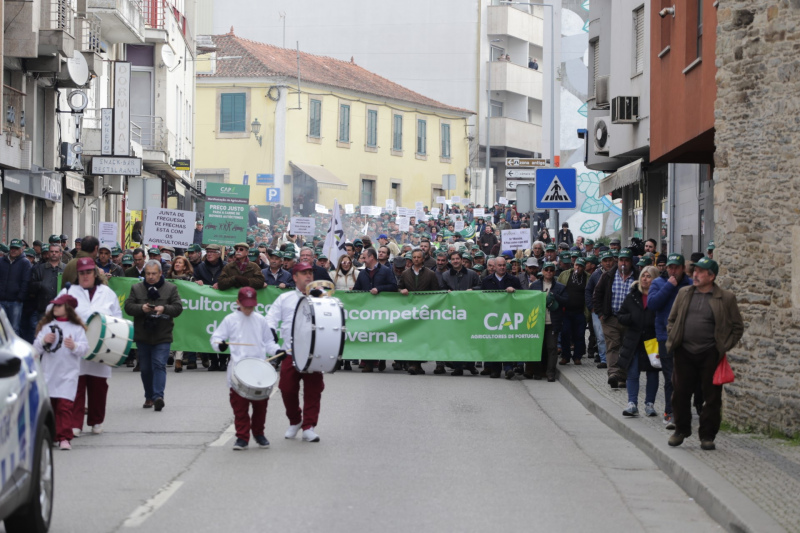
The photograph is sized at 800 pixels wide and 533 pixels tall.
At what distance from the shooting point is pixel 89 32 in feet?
112

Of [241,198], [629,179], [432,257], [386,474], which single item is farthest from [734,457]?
[241,198]

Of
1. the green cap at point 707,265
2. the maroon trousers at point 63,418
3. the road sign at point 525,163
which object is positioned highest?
the road sign at point 525,163

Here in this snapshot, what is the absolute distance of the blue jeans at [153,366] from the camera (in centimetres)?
1455

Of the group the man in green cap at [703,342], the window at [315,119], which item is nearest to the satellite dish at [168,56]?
the window at [315,119]

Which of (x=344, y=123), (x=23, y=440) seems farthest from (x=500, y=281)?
(x=344, y=123)

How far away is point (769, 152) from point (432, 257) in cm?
1233

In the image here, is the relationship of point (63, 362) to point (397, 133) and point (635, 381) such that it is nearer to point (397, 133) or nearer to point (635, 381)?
point (635, 381)

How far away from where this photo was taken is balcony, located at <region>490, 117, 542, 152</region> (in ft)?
250

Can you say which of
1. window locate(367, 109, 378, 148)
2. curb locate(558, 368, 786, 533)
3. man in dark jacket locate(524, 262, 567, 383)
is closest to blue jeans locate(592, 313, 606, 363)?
man in dark jacket locate(524, 262, 567, 383)

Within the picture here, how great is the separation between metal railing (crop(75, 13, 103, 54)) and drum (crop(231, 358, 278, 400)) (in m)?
23.2

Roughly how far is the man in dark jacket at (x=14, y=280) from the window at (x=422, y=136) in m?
55.4

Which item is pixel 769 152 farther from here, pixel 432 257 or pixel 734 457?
pixel 432 257

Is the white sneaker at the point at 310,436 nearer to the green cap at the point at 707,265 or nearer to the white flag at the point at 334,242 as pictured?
the green cap at the point at 707,265

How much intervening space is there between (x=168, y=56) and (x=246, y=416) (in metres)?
35.0
